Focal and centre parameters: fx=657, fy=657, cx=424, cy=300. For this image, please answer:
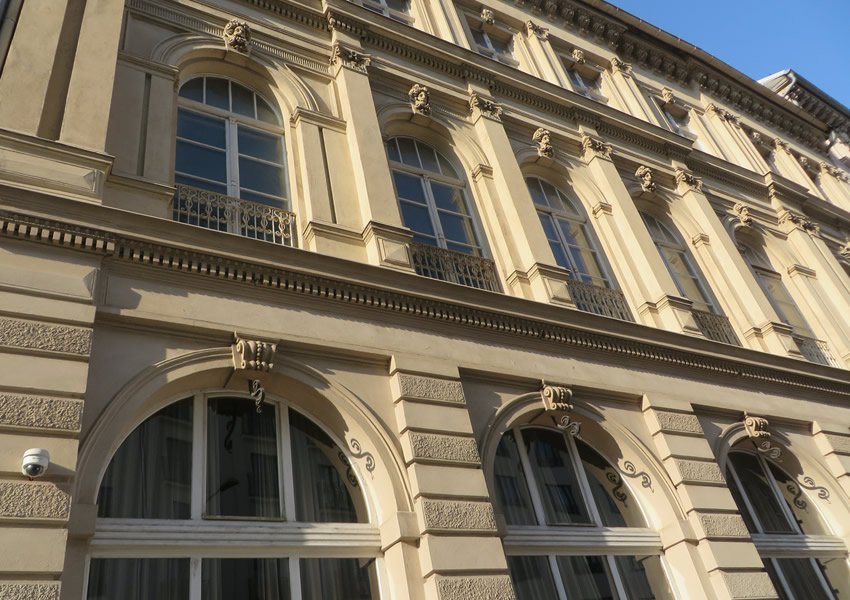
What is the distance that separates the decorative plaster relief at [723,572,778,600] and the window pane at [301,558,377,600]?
4637 millimetres

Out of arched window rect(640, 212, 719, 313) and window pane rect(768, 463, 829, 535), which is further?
arched window rect(640, 212, 719, 313)

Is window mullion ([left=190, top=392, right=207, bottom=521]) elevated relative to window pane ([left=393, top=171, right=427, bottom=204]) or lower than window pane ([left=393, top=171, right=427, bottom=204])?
lower

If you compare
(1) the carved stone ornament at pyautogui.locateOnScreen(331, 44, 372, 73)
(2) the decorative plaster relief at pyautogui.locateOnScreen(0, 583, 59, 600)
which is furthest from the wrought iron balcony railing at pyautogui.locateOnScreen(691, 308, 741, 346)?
(2) the decorative plaster relief at pyautogui.locateOnScreen(0, 583, 59, 600)

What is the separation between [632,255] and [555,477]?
210 inches

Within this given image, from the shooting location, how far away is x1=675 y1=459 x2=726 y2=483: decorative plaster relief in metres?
9.01

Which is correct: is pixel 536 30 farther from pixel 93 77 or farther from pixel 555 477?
pixel 555 477

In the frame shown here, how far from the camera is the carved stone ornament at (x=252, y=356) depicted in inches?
266

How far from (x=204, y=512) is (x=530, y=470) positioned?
4.12 m

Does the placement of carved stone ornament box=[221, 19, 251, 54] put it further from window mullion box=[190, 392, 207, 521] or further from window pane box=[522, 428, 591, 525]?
window pane box=[522, 428, 591, 525]

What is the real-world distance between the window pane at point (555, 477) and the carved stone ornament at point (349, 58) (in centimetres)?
684

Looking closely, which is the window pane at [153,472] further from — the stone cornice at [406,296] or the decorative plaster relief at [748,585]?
the decorative plaster relief at [748,585]

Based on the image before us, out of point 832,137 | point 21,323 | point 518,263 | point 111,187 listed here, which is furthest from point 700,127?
point 21,323

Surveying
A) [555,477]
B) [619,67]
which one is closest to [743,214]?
[619,67]

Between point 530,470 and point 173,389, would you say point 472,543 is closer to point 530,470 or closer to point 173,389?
point 530,470
